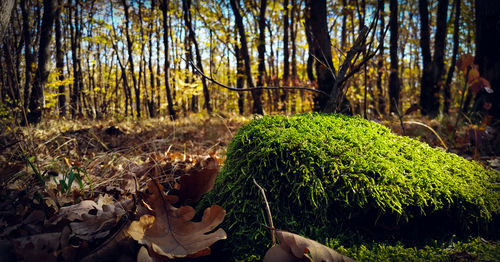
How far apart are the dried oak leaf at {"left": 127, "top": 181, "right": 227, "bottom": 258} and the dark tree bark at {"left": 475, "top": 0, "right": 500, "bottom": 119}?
16.5 feet

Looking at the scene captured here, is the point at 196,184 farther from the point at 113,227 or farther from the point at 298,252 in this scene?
the point at 298,252

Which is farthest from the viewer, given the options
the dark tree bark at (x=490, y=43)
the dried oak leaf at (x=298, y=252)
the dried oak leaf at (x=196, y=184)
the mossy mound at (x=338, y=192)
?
the dark tree bark at (x=490, y=43)

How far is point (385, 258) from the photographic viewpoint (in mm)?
867

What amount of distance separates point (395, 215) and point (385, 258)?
0.22m

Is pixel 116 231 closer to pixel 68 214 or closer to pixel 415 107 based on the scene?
pixel 68 214

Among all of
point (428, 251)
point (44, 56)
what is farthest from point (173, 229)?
point (44, 56)

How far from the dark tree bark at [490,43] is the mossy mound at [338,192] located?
3777mm

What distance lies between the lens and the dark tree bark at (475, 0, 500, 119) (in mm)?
3791

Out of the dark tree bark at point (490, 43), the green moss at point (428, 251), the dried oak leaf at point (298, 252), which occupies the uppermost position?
the dark tree bark at point (490, 43)

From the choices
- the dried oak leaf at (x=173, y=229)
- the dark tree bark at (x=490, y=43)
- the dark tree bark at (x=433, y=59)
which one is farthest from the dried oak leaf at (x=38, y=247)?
the dark tree bark at (x=433, y=59)

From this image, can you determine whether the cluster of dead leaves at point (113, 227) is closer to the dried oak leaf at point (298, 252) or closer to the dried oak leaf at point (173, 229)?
the dried oak leaf at point (173, 229)

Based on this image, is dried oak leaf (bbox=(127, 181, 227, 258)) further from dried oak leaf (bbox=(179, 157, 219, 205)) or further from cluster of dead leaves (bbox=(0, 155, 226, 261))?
dried oak leaf (bbox=(179, 157, 219, 205))

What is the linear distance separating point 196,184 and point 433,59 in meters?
9.40

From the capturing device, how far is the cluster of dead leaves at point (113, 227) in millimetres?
869
